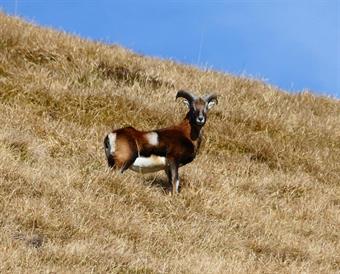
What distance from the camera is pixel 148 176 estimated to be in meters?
13.4

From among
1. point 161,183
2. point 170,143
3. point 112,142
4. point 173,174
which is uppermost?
point 170,143

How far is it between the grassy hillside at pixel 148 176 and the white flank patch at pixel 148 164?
0.16 metres

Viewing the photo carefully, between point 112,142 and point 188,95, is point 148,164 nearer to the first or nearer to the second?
point 112,142

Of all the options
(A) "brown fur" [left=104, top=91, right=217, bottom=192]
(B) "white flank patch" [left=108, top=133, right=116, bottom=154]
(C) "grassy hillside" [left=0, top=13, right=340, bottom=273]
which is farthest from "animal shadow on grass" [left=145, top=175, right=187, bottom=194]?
(B) "white flank patch" [left=108, top=133, right=116, bottom=154]

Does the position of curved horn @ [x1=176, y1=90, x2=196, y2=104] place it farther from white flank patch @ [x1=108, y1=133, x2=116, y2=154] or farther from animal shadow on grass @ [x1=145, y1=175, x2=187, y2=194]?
white flank patch @ [x1=108, y1=133, x2=116, y2=154]

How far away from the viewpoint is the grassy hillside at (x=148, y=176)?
31.3 ft

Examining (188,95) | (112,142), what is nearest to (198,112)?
(188,95)

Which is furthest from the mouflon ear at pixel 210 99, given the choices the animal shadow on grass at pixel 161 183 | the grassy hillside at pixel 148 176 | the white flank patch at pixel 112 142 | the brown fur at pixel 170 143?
the white flank patch at pixel 112 142

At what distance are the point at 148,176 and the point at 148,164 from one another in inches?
39.4

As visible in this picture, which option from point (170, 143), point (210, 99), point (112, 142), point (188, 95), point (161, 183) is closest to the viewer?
point (112, 142)

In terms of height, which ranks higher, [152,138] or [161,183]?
[152,138]

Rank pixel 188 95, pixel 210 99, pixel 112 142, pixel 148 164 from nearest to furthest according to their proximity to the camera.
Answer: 1. pixel 112 142
2. pixel 148 164
3. pixel 188 95
4. pixel 210 99

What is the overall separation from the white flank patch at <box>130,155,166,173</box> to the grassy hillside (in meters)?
0.16

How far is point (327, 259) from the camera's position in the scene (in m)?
11.1
